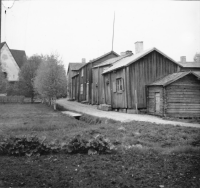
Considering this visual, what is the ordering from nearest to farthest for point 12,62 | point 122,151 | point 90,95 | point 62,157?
point 62,157
point 122,151
point 90,95
point 12,62

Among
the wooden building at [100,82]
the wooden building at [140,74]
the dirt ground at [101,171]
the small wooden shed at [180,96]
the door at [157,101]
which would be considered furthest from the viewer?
the wooden building at [100,82]

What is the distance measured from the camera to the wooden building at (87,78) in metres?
32.5

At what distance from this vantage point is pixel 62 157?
5699mm

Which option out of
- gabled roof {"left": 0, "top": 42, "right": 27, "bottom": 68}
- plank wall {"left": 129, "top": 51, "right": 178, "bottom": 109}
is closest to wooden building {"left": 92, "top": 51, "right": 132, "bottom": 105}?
plank wall {"left": 129, "top": 51, "right": 178, "bottom": 109}

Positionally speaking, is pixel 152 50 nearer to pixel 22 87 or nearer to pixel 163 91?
pixel 163 91

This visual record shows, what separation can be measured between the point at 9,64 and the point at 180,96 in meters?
31.7

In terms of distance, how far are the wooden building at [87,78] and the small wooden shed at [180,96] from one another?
48.6 feet

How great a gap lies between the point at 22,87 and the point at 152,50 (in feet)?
71.7

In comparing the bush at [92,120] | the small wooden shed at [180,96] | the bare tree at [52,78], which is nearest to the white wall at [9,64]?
the bare tree at [52,78]

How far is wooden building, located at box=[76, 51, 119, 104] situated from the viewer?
32500 mm

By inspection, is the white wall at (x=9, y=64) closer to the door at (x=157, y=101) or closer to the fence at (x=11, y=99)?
the fence at (x=11, y=99)

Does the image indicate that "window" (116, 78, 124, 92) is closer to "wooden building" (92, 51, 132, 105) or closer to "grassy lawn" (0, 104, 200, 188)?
"wooden building" (92, 51, 132, 105)

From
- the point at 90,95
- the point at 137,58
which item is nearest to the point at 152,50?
the point at 137,58

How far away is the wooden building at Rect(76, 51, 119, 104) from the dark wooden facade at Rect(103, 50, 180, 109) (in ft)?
36.9
